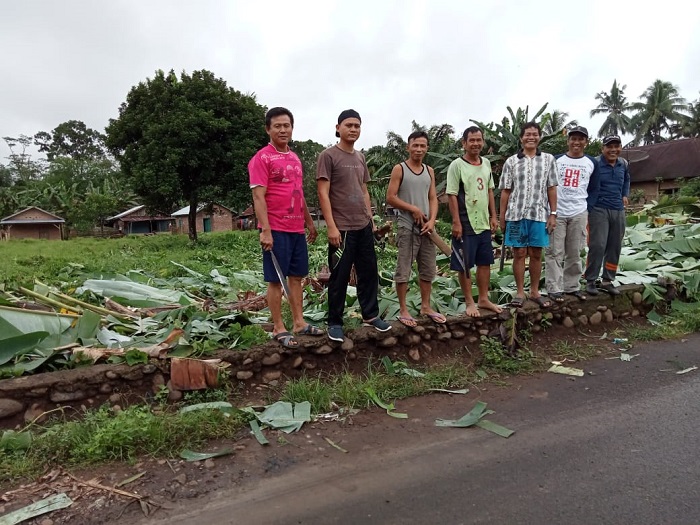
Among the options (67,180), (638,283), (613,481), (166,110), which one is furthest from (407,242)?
(67,180)

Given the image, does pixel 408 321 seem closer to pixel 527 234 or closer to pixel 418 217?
pixel 418 217

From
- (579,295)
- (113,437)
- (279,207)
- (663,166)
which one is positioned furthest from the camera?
(663,166)

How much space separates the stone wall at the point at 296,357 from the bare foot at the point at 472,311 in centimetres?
7

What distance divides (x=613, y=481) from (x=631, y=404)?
1.20 m

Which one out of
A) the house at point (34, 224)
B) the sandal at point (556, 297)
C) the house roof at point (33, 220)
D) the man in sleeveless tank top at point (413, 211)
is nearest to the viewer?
the man in sleeveless tank top at point (413, 211)

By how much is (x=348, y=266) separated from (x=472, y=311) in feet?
4.79

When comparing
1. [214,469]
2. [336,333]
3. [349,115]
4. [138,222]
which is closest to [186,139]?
[349,115]

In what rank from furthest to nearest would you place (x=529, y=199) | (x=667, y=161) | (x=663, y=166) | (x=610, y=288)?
(x=667, y=161)
(x=663, y=166)
(x=610, y=288)
(x=529, y=199)

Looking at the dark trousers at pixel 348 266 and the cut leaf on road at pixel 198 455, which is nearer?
the cut leaf on road at pixel 198 455

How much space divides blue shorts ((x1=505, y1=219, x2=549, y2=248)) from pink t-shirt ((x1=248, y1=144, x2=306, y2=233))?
7.54 ft

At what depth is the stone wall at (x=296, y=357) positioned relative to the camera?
3.10 meters

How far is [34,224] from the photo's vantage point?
124ft

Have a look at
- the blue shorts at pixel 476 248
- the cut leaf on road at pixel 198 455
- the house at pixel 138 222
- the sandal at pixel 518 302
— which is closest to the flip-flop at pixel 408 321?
the blue shorts at pixel 476 248

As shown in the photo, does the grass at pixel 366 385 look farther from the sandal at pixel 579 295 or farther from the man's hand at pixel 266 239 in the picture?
the sandal at pixel 579 295
